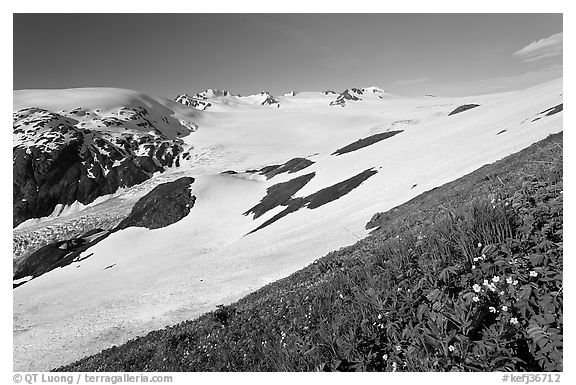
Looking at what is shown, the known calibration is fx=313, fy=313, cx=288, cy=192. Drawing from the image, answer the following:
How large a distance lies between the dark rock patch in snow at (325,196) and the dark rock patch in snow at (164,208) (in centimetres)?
3222

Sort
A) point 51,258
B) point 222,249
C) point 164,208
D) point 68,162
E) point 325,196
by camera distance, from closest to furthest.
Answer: point 222,249 < point 325,196 < point 51,258 < point 164,208 < point 68,162

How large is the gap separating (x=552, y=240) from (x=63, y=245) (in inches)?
3299

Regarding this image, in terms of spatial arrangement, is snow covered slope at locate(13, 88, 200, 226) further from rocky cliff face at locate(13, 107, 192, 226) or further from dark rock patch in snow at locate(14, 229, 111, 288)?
dark rock patch in snow at locate(14, 229, 111, 288)

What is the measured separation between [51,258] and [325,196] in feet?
198

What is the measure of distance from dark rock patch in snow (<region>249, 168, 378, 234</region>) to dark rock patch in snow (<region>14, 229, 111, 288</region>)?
42503 mm

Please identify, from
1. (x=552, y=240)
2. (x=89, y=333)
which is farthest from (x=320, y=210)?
(x=552, y=240)

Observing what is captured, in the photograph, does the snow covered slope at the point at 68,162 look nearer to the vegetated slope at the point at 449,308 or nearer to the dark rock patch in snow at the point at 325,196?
the dark rock patch in snow at the point at 325,196

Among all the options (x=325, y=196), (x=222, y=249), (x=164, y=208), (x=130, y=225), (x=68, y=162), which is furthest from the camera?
(x=68, y=162)

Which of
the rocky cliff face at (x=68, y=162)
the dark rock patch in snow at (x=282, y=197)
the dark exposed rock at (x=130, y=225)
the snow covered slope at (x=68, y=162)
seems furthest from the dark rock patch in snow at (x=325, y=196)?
the rocky cliff face at (x=68, y=162)

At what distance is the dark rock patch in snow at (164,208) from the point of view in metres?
69.4

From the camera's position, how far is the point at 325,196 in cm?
4381

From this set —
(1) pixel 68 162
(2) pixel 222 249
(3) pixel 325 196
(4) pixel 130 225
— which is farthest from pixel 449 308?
(1) pixel 68 162

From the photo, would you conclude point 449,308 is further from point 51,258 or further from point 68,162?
point 68,162
